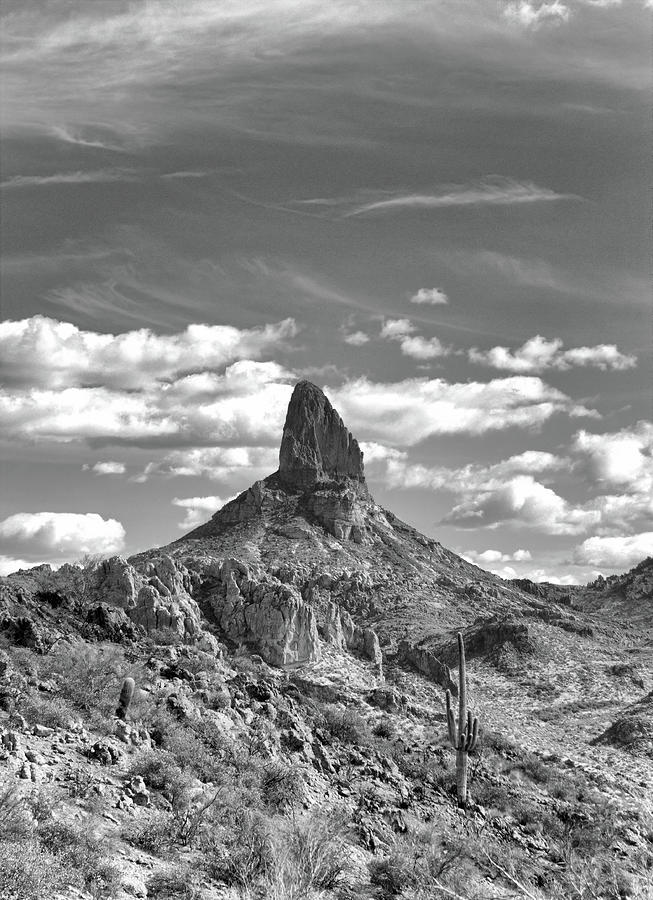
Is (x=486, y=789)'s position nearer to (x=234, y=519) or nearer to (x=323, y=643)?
(x=323, y=643)

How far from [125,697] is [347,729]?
943 centimetres

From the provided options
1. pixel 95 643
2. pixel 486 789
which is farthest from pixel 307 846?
pixel 95 643

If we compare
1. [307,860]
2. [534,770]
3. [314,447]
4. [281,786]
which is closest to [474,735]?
[534,770]

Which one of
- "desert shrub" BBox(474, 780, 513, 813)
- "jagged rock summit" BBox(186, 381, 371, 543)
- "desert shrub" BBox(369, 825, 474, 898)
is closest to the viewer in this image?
"desert shrub" BBox(369, 825, 474, 898)

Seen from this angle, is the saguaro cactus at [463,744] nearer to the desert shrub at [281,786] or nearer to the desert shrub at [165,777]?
the desert shrub at [281,786]

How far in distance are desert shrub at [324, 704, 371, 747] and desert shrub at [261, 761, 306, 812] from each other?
17.9ft

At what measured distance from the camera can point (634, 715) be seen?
4659 centimetres

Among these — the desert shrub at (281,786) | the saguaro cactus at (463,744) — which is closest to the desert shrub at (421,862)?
the desert shrub at (281,786)

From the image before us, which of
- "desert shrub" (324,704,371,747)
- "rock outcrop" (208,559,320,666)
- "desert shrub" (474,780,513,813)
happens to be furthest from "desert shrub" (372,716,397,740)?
"rock outcrop" (208,559,320,666)

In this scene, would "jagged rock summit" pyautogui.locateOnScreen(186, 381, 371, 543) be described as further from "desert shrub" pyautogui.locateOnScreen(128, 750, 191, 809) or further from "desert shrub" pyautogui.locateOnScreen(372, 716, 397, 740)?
"desert shrub" pyautogui.locateOnScreen(128, 750, 191, 809)

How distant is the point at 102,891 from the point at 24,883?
4.79 feet

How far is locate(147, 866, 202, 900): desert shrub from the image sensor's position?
10.2 meters

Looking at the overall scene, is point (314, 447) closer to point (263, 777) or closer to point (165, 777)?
point (263, 777)

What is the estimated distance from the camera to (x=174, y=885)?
1053 cm
